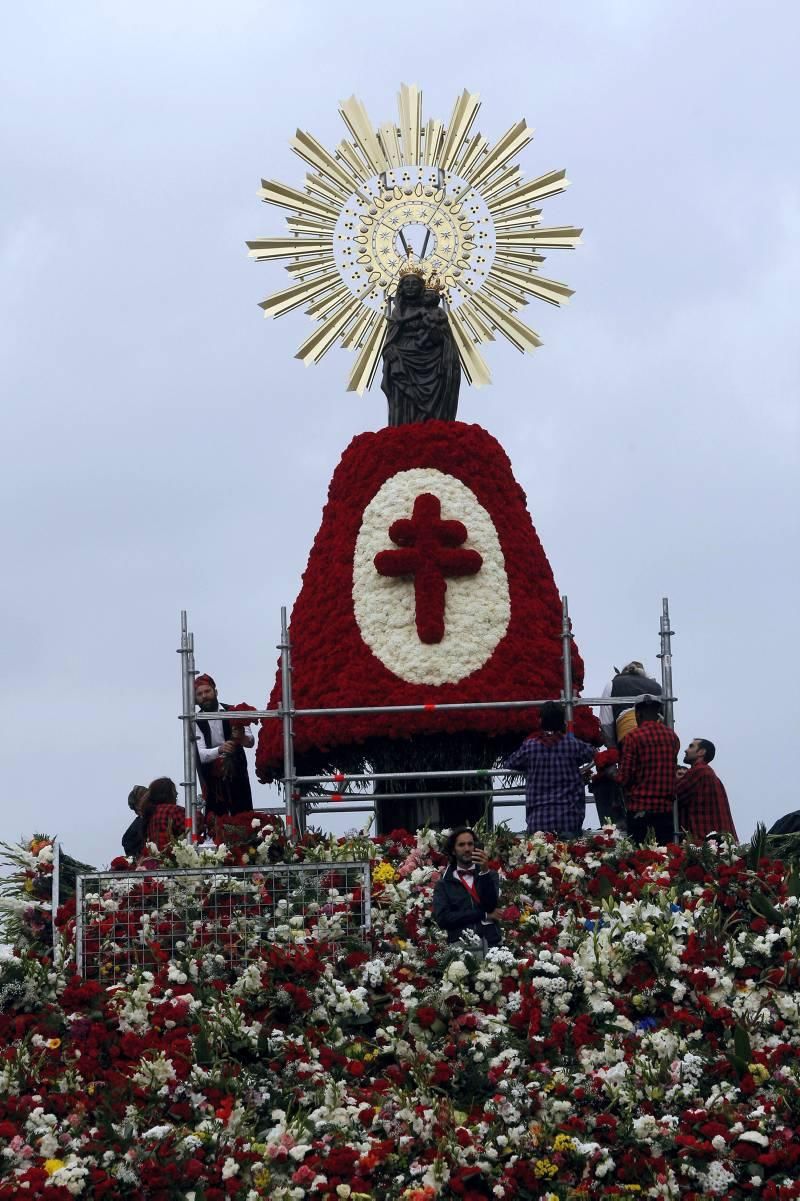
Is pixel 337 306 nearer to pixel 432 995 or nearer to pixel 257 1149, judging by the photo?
pixel 432 995

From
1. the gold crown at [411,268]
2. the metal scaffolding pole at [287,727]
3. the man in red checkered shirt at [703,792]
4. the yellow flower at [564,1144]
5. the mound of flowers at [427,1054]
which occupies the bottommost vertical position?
the yellow flower at [564,1144]

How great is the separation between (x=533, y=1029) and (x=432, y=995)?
0.67 meters

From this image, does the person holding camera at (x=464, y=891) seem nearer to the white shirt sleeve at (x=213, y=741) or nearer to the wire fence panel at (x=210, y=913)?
the wire fence panel at (x=210, y=913)

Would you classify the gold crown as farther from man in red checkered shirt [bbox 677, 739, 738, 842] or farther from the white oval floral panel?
man in red checkered shirt [bbox 677, 739, 738, 842]

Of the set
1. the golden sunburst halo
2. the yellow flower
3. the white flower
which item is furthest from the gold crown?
the white flower

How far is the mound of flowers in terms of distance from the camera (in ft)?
30.4

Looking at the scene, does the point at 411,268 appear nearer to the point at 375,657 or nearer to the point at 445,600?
the point at 445,600

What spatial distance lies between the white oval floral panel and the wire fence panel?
3.96m

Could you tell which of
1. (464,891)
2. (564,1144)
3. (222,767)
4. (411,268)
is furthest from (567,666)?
(564,1144)

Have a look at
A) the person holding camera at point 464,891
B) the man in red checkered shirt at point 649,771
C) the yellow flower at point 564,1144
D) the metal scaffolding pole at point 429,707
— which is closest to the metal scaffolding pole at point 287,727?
the metal scaffolding pole at point 429,707

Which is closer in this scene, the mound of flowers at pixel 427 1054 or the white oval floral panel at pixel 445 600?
the mound of flowers at pixel 427 1054

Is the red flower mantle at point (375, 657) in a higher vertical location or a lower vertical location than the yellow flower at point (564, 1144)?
higher

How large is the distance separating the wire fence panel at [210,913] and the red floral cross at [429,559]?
13.5 ft

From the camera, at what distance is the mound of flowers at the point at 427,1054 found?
30.4 ft
